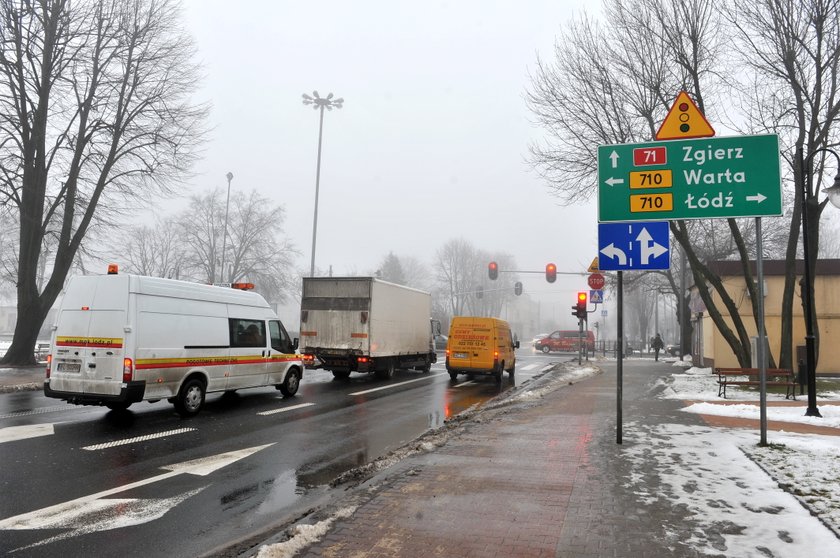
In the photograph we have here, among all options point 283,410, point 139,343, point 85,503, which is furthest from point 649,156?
point 139,343

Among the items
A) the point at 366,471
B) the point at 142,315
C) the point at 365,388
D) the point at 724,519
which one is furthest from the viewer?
the point at 365,388

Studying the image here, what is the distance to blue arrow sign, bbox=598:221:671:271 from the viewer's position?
7.86m

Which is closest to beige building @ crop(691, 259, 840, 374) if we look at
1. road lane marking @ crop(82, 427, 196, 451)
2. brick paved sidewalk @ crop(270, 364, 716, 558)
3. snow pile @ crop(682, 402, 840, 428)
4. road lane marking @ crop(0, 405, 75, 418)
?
snow pile @ crop(682, 402, 840, 428)

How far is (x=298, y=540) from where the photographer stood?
13.8 feet

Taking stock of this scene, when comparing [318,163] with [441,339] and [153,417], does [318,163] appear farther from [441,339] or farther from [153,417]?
[153,417]

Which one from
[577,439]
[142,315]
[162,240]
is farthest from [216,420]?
[162,240]

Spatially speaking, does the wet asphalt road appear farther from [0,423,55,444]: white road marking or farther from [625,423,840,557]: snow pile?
[625,423,840,557]: snow pile

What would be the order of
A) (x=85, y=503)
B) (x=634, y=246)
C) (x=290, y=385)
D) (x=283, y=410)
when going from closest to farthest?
(x=85, y=503) → (x=634, y=246) → (x=283, y=410) → (x=290, y=385)

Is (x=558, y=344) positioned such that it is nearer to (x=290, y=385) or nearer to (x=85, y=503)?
(x=290, y=385)

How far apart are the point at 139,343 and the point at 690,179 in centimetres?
884

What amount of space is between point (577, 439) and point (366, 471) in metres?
3.28

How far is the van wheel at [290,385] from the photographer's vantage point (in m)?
13.2

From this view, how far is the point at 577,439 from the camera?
26.9ft

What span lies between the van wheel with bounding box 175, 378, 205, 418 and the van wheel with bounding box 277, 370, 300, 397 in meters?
2.71
